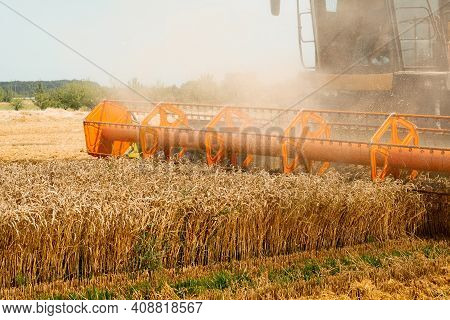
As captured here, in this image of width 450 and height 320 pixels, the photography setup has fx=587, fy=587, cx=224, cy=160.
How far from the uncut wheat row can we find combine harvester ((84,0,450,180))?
32.5 inches

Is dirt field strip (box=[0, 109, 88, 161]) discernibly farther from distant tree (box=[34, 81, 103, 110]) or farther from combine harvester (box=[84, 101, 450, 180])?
distant tree (box=[34, 81, 103, 110])

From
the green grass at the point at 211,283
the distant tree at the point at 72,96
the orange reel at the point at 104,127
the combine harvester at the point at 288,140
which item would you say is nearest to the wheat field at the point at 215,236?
the green grass at the point at 211,283

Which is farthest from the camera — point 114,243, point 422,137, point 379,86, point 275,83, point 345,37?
point 275,83

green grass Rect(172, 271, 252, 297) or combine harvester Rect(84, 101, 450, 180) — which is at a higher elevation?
combine harvester Rect(84, 101, 450, 180)

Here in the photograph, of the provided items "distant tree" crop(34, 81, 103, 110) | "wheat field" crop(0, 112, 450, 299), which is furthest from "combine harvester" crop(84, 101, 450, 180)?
"distant tree" crop(34, 81, 103, 110)

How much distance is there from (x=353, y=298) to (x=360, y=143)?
7.71ft

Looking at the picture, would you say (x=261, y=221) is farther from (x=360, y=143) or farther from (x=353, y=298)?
(x=360, y=143)

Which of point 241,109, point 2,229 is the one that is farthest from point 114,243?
point 241,109

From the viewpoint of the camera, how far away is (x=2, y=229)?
3947 millimetres

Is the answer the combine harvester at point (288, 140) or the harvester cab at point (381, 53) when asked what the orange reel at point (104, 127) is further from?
the harvester cab at point (381, 53)

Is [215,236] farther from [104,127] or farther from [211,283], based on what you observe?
[104,127]

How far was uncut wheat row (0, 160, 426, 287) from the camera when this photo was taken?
13.5 ft

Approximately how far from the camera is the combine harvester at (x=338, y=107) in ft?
21.6

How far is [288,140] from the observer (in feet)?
21.0
